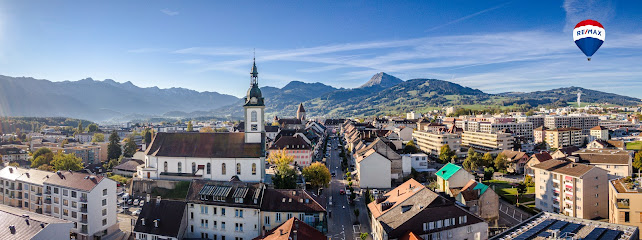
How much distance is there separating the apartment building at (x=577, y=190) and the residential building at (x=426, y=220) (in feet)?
63.0

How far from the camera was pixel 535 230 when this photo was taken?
2389 cm

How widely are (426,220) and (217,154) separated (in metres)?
31.9

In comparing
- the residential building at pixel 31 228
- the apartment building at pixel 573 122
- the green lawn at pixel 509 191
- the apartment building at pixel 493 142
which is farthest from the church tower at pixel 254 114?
the apartment building at pixel 573 122

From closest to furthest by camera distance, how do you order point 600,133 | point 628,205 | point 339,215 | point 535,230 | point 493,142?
point 535,230 < point 628,205 < point 339,215 < point 493,142 < point 600,133

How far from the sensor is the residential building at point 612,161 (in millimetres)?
58375

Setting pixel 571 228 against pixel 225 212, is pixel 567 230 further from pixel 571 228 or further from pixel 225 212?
pixel 225 212

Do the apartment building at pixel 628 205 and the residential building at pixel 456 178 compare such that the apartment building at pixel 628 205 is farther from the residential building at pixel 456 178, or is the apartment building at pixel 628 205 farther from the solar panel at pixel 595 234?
the solar panel at pixel 595 234

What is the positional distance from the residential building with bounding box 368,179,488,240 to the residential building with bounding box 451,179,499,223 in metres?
8.90

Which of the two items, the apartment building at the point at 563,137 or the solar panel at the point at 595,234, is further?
the apartment building at the point at 563,137

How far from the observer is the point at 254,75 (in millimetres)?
55656

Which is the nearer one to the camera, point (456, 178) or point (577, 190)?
point (577, 190)

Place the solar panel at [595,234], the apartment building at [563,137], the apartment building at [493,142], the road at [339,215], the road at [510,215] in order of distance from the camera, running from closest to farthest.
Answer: the solar panel at [595,234] → the road at [339,215] → the road at [510,215] → the apartment building at [493,142] → the apartment building at [563,137]

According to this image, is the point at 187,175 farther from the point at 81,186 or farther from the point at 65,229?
the point at 65,229

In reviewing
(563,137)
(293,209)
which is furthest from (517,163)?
(293,209)
